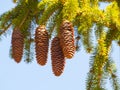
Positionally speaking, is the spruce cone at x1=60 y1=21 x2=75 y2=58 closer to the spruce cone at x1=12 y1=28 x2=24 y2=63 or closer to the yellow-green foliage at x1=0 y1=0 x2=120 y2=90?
the yellow-green foliage at x1=0 y1=0 x2=120 y2=90

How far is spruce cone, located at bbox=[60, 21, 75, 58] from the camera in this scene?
104 inches

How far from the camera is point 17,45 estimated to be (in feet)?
9.77

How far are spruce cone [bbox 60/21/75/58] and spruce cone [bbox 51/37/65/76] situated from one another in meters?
0.09

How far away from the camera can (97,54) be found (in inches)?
114

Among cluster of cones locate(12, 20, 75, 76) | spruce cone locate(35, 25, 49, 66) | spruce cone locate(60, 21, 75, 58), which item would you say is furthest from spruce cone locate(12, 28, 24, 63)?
spruce cone locate(60, 21, 75, 58)

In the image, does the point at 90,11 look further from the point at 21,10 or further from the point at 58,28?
the point at 21,10

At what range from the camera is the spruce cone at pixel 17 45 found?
291 centimetres

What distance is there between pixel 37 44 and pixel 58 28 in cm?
24

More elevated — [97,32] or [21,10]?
[21,10]

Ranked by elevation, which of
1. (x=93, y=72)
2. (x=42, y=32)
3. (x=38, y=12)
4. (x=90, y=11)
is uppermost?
(x=38, y=12)

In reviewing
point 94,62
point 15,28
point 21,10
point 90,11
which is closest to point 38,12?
point 21,10

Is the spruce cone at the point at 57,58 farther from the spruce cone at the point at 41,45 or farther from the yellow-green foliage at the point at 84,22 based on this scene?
the yellow-green foliage at the point at 84,22

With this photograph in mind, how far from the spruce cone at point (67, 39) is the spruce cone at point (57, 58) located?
0.28 feet

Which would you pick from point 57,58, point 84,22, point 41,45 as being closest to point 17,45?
point 41,45
